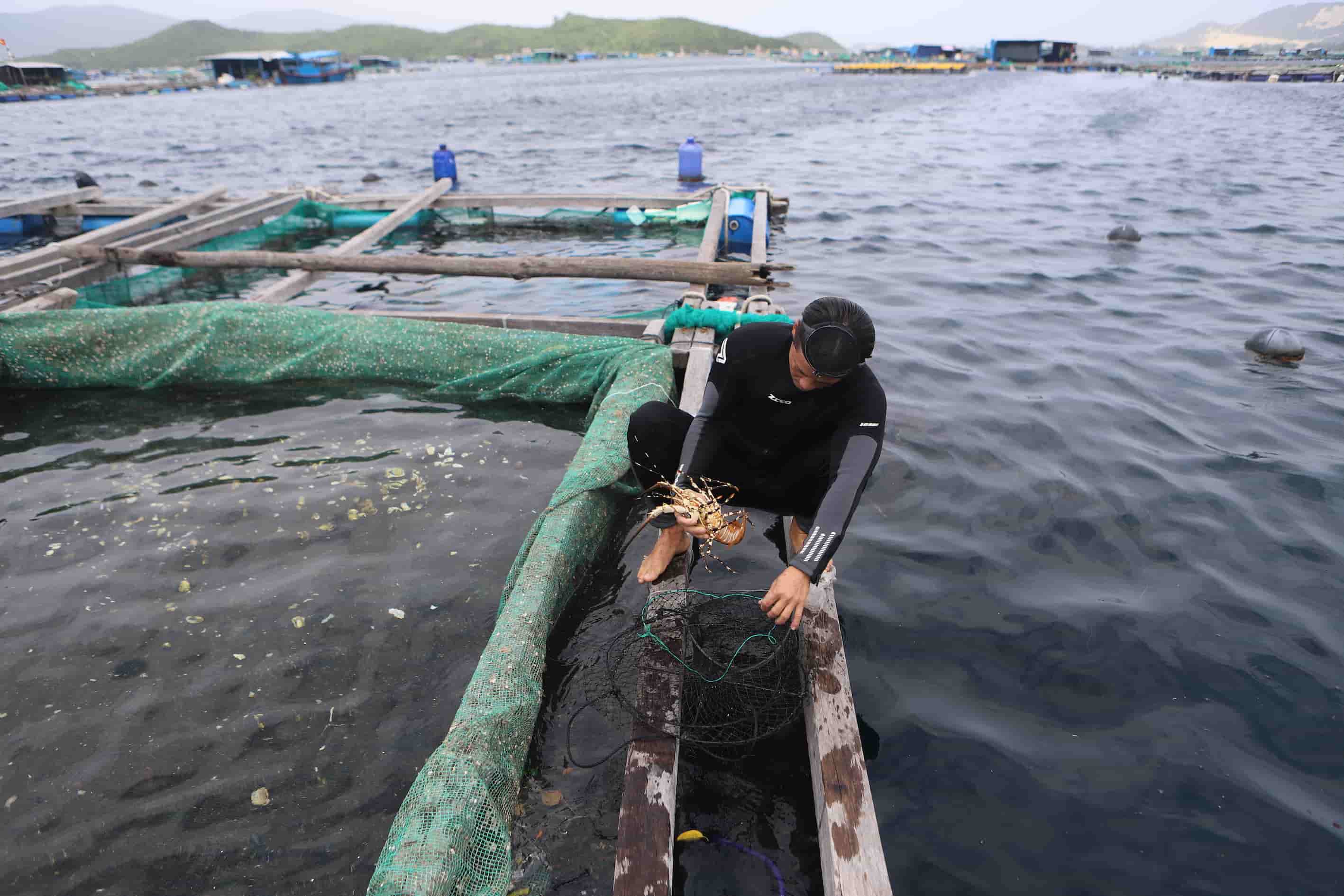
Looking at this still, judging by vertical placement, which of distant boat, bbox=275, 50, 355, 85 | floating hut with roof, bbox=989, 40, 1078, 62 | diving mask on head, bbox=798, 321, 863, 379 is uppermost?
floating hut with roof, bbox=989, 40, 1078, 62

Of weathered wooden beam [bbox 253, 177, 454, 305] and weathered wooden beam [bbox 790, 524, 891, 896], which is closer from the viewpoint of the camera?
weathered wooden beam [bbox 790, 524, 891, 896]

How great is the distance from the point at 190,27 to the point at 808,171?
249 m

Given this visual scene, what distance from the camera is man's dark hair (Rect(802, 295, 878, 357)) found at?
3209 millimetres

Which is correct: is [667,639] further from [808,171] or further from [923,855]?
[808,171]

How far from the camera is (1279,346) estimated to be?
7730 mm

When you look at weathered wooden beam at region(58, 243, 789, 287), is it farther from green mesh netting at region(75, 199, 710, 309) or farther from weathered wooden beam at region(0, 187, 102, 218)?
weathered wooden beam at region(0, 187, 102, 218)

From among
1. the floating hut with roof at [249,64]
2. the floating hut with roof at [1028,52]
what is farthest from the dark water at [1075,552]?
the floating hut with roof at [1028,52]

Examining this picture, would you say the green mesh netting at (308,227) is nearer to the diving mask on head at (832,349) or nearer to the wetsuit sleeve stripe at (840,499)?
the diving mask on head at (832,349)

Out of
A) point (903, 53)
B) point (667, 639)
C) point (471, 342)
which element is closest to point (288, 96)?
point (471, 342)

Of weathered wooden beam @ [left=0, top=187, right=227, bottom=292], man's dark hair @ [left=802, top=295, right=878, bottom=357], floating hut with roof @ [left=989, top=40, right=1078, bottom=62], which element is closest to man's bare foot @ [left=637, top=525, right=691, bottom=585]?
man's dark hair @ [left=802, top=295, right=878, bottom=357]

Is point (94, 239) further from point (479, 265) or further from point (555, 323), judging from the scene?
point (555, 323)

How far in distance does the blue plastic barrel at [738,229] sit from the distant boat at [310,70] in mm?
86414

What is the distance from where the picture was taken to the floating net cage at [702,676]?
318 centimetres

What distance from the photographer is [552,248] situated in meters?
13.3
